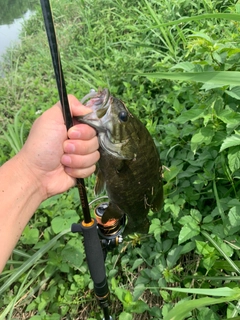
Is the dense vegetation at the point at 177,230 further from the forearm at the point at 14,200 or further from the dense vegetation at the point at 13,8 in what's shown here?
the dense vegetation at the point at 13,8

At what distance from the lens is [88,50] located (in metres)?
4.62

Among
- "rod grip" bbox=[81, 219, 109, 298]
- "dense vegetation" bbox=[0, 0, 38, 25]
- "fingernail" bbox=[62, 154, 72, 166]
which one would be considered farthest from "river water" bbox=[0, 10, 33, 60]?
"rod grip" bbox=[81, 219, 109, 298]

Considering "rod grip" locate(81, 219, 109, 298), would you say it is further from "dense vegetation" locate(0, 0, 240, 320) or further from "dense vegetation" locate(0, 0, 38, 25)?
"dense vegetation" locate(0, 0, 38, 25)

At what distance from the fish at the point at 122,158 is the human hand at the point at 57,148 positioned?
5cm

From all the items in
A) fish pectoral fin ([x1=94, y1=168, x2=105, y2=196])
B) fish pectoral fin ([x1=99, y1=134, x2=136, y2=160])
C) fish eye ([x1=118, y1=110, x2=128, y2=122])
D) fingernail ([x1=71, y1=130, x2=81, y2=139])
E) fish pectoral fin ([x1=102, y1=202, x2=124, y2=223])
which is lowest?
fish pectoral fin ([x1=102, y1=202, x2=124, y2=223])

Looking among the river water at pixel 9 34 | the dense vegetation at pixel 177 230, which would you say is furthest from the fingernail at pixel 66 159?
the river water at pixel 9 34

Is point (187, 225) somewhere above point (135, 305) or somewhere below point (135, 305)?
above

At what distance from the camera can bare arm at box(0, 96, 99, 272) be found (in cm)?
152

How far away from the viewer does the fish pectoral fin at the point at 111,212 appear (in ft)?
5.75

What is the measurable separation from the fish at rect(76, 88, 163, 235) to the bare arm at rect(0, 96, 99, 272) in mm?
56

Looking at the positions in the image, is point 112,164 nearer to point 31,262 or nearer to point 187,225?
point 187,225

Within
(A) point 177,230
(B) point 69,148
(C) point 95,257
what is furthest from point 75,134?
(A) point 177,230

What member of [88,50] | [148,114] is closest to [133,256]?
[148,114]

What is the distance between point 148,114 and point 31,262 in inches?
64.8
